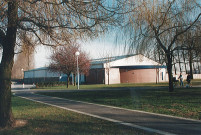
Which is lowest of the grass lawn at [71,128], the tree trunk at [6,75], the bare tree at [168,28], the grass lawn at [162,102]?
the grass lawn at [71,128]

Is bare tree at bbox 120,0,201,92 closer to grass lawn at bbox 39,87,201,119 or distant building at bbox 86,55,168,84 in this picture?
grass lawn at bbox 39,87,201,119

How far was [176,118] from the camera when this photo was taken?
7910 mm

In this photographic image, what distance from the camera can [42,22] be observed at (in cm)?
580

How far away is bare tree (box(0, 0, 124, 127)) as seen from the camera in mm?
5207

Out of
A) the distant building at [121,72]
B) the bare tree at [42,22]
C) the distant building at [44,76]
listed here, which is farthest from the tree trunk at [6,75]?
the distant building at [44,76]

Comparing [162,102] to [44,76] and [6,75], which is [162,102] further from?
[44,76]

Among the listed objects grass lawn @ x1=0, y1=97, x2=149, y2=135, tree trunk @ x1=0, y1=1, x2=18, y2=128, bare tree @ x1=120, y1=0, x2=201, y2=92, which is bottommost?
grass lawn @ x1=0, y1=97, x2=149, y2=135

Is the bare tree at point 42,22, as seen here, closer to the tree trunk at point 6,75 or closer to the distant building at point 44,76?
the tree trunk at point 6,75

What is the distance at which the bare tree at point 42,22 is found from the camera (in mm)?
5207

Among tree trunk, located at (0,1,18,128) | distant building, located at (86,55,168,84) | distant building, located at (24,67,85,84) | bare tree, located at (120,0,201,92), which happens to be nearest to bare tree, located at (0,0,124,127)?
tree trunk, located at (0,1,18,128)

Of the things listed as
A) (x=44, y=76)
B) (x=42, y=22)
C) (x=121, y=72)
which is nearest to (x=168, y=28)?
(x=42, y=22)

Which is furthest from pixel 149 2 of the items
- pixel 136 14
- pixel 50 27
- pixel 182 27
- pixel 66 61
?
pixel 66 61

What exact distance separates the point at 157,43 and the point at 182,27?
5.34 ft

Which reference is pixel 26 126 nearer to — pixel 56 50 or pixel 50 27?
pixel 56 50
